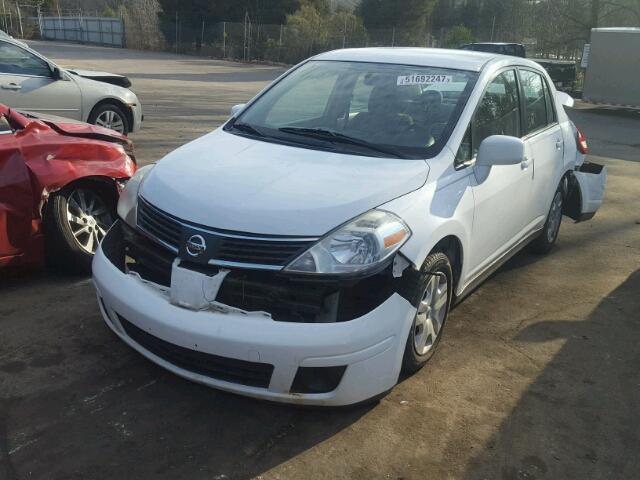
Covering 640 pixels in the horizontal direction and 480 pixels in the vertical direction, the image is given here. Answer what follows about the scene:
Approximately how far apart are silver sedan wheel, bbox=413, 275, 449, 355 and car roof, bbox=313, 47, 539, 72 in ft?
5.17

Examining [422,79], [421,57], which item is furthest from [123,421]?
[421,57]

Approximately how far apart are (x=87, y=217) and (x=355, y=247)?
2.59m

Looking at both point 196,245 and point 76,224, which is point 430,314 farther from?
point 76,224

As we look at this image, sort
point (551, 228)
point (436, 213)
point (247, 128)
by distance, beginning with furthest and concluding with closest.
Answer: point (551, 228)
point (247, 128)
point (436, 213)

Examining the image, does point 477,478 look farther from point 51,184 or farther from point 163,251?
point 51,184

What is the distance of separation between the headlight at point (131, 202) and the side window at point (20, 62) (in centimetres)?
592

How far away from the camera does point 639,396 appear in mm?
3521

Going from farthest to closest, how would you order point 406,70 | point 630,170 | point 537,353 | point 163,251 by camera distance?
point 630,170 → point 406,70 → point 537,353 → point 163,251

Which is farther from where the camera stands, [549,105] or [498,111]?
[549,105]

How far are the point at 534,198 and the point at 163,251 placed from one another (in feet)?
9.65

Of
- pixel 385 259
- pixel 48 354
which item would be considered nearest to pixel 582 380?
pixel 385 259

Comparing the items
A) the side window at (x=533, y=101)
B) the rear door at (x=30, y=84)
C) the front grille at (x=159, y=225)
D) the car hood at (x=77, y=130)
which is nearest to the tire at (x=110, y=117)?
the rear door at (x=30, y=84)

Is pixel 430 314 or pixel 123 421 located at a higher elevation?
pixel 430 314

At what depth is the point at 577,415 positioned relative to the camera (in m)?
3.31
